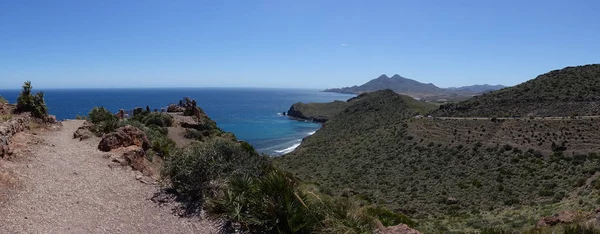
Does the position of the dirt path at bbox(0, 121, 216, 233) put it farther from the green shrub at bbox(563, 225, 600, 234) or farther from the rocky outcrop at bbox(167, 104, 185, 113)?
the rocky outcrop at bbox(167, 104, 185, 113)

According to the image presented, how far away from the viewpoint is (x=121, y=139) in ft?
47.1

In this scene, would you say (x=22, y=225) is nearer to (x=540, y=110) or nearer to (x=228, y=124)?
(x=540, y=110)

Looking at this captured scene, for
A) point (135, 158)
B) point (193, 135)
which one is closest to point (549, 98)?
point (193, 135)

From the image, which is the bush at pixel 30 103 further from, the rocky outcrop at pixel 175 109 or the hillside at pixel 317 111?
the hillside at pixel 317 111

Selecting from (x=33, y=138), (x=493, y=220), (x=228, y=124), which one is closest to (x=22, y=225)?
(x=33, y=138)

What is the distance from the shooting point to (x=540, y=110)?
48219mm

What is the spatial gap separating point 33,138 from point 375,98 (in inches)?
3436

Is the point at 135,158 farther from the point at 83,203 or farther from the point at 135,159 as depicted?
the point at 83,203

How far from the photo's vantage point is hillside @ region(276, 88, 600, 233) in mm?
22703

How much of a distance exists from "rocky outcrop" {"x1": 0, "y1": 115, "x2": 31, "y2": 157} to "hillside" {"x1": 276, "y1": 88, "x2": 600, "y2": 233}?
15.7 meters

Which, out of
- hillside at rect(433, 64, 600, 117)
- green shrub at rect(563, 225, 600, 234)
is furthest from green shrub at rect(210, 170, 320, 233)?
hillside at rect(433, 64, 600, 117)

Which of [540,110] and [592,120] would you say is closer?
[592,120]

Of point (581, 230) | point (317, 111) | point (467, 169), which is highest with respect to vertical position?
point (581, 230)

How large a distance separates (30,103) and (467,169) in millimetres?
35012
